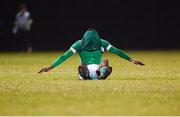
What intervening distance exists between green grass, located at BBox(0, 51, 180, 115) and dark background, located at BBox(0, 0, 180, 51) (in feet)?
45.8

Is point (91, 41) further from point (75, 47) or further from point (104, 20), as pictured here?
point (104, 20)

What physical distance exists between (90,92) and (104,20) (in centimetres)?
2138

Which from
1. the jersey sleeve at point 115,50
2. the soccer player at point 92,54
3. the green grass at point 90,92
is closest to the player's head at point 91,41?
the soccer player at point 92,54

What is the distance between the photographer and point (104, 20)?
36.5 metres

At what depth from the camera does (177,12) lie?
36.5 metres

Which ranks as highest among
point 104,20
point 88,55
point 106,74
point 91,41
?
point 91,41

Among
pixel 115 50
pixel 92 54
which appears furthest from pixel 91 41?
pixel 115 50

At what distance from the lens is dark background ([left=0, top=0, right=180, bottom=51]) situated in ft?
119

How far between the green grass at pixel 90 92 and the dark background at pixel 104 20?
45.8ft

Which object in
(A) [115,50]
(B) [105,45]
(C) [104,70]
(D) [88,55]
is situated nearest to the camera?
(C) [104,70]

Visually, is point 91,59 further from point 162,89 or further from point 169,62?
point 169,62

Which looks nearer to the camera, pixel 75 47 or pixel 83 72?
pixel 83 72

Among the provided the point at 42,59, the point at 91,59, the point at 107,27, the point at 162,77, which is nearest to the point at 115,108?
the point at 91,59

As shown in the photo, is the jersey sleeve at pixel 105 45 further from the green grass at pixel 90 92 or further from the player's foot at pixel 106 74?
the green grass at pixel 90 92
